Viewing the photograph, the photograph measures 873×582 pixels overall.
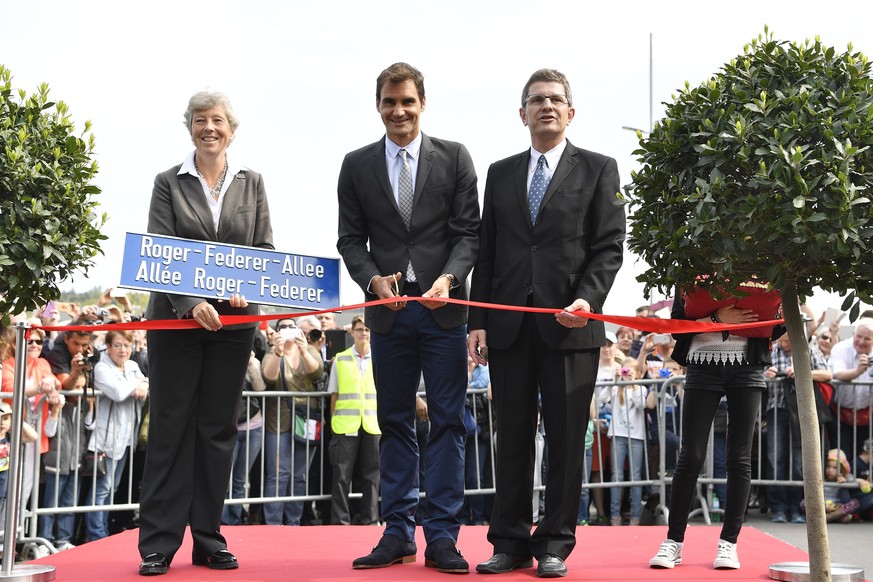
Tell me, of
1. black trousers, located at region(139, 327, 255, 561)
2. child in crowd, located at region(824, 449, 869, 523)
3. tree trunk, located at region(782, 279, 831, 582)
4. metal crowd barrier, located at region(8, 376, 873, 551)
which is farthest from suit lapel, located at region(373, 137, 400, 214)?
child in crowd, located at region(824, 449, 869, 523)

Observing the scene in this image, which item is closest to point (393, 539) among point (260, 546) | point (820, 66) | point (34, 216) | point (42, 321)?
point (260, 546)

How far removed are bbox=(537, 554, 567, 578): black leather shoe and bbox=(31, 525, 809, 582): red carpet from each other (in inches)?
1.9

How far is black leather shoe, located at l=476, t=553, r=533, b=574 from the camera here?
5.11 metres

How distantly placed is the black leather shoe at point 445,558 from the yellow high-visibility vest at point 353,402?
178 inches

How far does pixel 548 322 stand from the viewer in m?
5.15

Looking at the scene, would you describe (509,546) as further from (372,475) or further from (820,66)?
(372,475)

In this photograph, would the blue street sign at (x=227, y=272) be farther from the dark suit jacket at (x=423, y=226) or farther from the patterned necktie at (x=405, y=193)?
the patterned necktie at (x=405, y=193)

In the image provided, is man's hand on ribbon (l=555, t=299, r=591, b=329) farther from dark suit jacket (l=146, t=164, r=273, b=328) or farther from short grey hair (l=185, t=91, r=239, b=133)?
short grey hair (l=185, t=91, r=239, b=133)

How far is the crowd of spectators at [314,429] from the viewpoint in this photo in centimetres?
869

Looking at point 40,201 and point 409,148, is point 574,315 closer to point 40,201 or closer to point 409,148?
point 409,148

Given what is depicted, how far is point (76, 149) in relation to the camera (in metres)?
5.32

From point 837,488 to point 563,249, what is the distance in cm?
647

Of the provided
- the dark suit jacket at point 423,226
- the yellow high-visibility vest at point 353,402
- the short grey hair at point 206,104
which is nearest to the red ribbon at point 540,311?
the dark suit jacket at point 423,226

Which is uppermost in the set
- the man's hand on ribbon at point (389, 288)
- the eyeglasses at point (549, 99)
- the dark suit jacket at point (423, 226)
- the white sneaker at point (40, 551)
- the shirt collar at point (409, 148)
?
the eyeglasses at point (549, 99)
